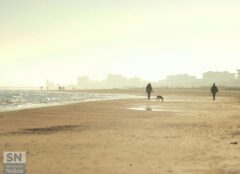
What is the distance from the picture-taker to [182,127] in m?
15.4

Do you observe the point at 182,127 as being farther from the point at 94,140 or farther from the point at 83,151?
the point at 83,151

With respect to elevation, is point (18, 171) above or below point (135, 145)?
above

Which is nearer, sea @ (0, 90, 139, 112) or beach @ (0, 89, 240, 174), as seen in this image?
beach @ (0, 89, 240, 174)

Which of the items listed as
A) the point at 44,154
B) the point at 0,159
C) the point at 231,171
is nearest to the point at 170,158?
the point at 231,171

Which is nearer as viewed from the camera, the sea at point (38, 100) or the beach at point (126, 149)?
the beach at point (126, 149)

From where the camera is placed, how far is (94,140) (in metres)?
11.6

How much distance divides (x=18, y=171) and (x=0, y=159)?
192 inches

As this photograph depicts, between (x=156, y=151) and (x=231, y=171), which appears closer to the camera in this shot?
(x=231, y=171)

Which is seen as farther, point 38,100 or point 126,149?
point 38,100

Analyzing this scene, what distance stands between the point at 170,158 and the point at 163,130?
5.41m

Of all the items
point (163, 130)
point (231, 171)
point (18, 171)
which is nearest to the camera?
point (18, 171)

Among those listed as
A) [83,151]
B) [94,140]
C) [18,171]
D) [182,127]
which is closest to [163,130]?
[182,127]

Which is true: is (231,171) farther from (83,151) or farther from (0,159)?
(0,159)

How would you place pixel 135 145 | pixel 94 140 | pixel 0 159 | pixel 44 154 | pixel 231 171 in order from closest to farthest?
pixel 231 171
pixel 0 159
pixel 44 154
pixel 135 145
pixel 94 140
